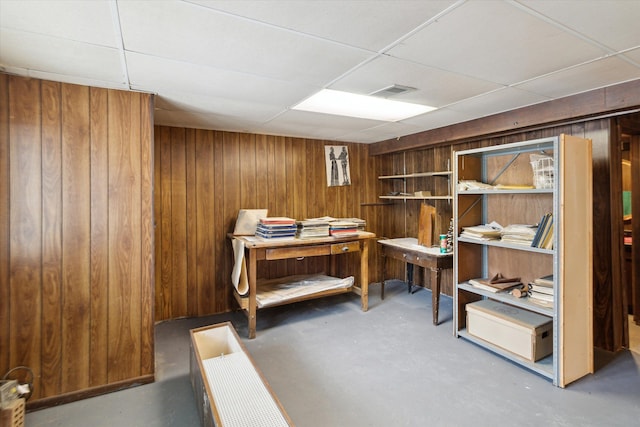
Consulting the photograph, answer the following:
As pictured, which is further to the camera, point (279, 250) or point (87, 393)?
point (279, 250)

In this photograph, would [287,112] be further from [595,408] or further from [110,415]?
[595,408]

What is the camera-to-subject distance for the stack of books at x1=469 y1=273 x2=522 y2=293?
9.66ft

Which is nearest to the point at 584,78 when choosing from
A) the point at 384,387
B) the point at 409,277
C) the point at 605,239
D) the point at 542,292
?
the point at 605,239

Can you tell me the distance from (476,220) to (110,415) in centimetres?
344

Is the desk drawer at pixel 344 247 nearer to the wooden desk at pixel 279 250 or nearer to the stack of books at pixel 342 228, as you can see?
the wooden desk at pixel 279 250

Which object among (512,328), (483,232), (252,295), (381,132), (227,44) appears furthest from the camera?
(381,132)

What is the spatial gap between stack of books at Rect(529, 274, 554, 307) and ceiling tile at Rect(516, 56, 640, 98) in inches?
58.1

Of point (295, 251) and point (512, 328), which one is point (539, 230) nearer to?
point (512, 328)

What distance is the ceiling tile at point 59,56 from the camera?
1671 millimetres

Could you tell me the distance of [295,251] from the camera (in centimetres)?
342

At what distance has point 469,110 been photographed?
304 centimetres

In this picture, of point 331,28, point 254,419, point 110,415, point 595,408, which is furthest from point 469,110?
point 110,415

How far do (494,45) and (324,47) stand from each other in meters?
0.91

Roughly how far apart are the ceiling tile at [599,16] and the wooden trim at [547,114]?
0.74m
